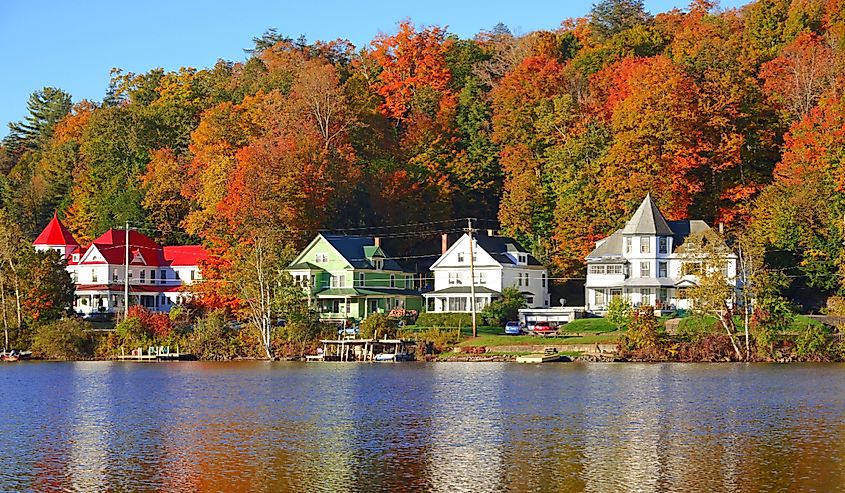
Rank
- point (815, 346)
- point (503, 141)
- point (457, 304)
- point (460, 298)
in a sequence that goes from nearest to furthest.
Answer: point (815, 346), point (460, 298), point (457, 304), point (503, 141)

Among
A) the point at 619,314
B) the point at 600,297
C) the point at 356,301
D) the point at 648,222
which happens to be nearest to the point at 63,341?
the point at 356,301

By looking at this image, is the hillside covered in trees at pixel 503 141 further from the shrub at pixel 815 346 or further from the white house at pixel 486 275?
the shrub at pixel 815 346

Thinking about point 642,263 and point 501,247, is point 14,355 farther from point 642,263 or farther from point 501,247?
point 642,263

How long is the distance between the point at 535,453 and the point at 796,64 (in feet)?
230

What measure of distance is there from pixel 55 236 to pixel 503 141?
45487 millimetres

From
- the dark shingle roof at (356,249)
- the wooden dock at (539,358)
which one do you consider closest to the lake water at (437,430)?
the wooden dock at (539,358)

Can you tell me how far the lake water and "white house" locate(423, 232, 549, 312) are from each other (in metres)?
25.6

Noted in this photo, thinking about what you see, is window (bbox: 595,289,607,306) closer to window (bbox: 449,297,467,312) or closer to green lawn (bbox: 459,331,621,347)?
window (bbox: 449,297,467,312)

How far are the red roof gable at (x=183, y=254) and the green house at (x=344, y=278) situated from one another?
1710cm

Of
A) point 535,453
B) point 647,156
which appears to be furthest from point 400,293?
point 535,453

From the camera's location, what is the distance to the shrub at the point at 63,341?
278ft

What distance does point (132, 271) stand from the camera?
4363 inches

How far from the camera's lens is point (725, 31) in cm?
10844

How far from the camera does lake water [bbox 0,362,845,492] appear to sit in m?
32.4
